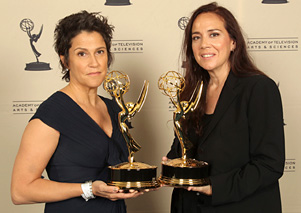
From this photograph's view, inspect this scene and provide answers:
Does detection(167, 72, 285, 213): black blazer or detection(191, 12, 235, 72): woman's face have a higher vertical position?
detection(191, 12, 235, 72): woman's face

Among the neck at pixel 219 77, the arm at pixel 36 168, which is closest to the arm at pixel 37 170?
the arm at pixel 36 168

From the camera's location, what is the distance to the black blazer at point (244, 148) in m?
1.67

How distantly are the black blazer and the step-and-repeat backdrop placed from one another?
1059 millimetres

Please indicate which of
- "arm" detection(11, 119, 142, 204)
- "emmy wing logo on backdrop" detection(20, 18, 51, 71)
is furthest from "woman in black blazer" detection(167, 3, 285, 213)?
"emmy wing logo on backdrop" detection(20, 18, 51, 71)

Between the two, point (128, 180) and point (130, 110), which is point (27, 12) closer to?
point (130, 110)

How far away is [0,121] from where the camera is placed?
279 cm

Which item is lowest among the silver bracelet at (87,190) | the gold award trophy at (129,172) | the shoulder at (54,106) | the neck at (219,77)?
the silver bracelet at (87,190)

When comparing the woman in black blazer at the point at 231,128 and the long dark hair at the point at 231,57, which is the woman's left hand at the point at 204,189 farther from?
the long dark hair at the point at 231,57

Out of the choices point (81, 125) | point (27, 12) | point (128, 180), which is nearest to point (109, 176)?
point (128, 180)

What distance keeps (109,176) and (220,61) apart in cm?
67

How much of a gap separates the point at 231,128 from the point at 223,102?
12 centimetres

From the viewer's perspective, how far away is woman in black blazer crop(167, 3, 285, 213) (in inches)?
65.8

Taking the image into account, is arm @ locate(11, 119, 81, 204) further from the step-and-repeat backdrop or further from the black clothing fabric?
the step-and-repeat backdrop

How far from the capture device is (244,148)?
1.72 meters
